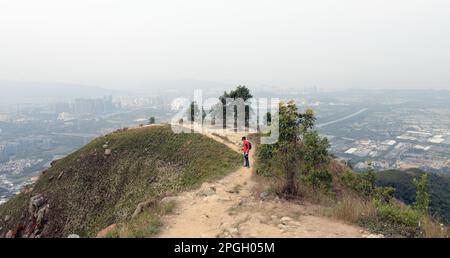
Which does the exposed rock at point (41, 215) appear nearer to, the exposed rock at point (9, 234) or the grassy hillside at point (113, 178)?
the grassy hillside at point (113, 178)

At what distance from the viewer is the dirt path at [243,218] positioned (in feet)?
30.1

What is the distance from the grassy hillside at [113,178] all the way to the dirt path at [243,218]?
14.9 feet

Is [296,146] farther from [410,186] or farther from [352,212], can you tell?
[410,186]

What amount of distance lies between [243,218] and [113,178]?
673 inches

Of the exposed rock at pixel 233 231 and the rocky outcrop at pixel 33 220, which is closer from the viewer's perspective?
the exposed rock at pixel 233 231

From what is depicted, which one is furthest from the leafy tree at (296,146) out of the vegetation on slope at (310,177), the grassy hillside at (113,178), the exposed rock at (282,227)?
the grassy hillside at (113,178)

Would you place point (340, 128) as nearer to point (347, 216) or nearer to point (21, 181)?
point (21, 181)

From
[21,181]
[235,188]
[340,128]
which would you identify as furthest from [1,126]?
[235,188]

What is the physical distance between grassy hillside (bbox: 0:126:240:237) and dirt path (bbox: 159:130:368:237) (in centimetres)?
453

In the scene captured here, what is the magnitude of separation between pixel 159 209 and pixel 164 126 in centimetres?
1941

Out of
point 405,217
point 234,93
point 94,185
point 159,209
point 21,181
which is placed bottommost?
point 21,181
